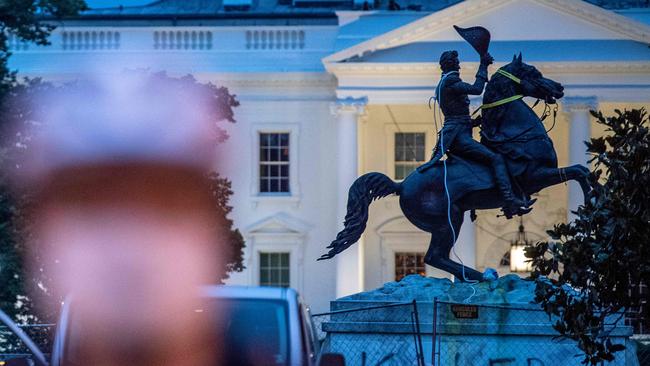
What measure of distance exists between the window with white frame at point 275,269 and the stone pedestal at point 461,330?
89.1 feet

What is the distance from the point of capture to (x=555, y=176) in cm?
1589

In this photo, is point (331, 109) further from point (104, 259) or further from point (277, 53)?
point (104, 259)

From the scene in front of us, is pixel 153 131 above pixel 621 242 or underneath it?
above

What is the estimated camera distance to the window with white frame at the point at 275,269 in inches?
1708

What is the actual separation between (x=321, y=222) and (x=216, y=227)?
11925 mm

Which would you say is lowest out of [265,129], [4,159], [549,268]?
[549,268]

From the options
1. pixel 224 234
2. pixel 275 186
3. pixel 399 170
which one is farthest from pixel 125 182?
pixel 399 170

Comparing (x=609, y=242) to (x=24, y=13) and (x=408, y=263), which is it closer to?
(x=24, y=13)

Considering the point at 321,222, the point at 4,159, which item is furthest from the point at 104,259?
the point at 321,222

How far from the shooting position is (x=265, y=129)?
43.7 metres

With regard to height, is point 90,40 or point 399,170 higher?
point 90,40

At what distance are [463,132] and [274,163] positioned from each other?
90.6 feet

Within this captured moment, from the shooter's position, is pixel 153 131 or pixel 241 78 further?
pixel 241 78

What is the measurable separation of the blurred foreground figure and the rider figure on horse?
8.94 meters
